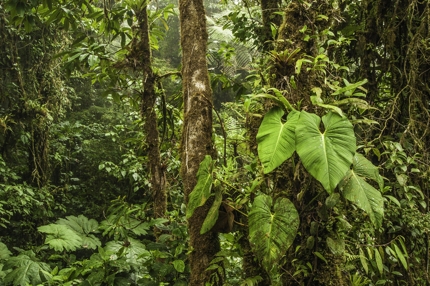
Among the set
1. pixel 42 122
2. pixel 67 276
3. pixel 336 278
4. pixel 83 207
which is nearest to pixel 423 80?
pixel 336 278

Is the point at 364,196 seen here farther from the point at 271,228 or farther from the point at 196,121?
the point at 196,121

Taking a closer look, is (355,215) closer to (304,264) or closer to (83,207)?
(304,264)

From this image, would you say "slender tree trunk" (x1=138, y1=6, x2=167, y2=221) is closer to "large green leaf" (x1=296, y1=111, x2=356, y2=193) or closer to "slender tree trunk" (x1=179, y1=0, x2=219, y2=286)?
"slender tree trunk" (x1=179, y1=0, x2=219, y2=286)

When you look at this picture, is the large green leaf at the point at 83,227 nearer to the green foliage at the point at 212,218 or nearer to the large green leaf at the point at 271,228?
the green foliage at the point at 212,218

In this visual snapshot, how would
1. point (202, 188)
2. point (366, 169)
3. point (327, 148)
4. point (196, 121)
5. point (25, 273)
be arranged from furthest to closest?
point (196, 121)
point (25, 273)
point (202, 188)
point (366, 169)
point (327, 148)

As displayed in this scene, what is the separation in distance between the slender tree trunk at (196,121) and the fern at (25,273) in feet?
2.17

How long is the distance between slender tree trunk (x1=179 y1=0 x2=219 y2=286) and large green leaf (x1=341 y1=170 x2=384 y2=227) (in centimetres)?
69

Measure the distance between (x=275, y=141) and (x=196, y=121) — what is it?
63 centimetres

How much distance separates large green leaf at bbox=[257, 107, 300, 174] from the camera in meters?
1.18

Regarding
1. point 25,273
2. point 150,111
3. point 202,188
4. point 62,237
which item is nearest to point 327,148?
point 202,188

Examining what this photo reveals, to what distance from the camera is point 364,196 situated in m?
1.19

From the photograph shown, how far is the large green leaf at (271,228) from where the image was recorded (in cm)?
124

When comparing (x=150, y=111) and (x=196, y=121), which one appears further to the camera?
(x=150, y=111)

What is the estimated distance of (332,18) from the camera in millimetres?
1699
